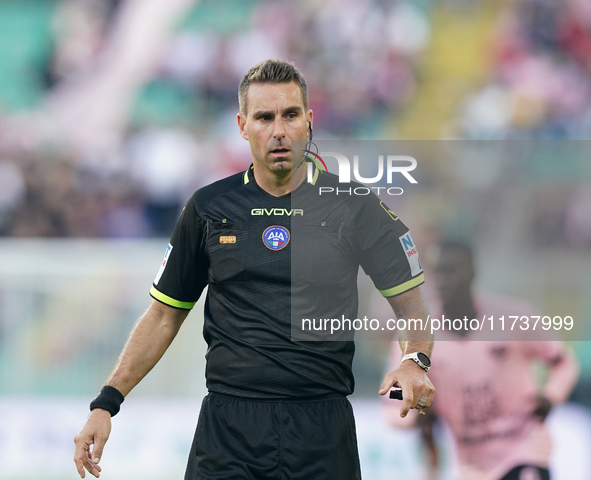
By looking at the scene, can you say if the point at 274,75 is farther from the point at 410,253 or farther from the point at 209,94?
the point at 209,94

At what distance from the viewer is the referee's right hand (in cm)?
273

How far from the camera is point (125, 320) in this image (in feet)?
20.0

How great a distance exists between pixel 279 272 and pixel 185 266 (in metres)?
0.43

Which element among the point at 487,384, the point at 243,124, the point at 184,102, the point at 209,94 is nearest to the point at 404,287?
the point at 243,124

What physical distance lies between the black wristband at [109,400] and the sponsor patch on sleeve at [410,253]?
47.7 inches

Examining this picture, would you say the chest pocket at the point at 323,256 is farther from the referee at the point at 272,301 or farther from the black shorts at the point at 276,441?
the black shorts at the point at 276,441

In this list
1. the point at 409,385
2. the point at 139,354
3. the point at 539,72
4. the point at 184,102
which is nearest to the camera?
the point at 409,385

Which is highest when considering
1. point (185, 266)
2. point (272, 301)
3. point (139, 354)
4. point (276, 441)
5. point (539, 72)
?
point (539, 72)

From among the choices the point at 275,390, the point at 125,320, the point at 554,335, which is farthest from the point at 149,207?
the point at 275,390

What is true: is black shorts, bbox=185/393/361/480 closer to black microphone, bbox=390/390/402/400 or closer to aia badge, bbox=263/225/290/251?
black microphone, bbox=390/390/402/400

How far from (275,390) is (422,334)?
0.57 m

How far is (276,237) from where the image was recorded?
2.89m

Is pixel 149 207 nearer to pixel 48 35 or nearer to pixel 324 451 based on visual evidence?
pixel 48 35

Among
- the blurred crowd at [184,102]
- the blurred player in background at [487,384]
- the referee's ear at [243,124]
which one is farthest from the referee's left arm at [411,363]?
the blurred crowd at [184,102]
